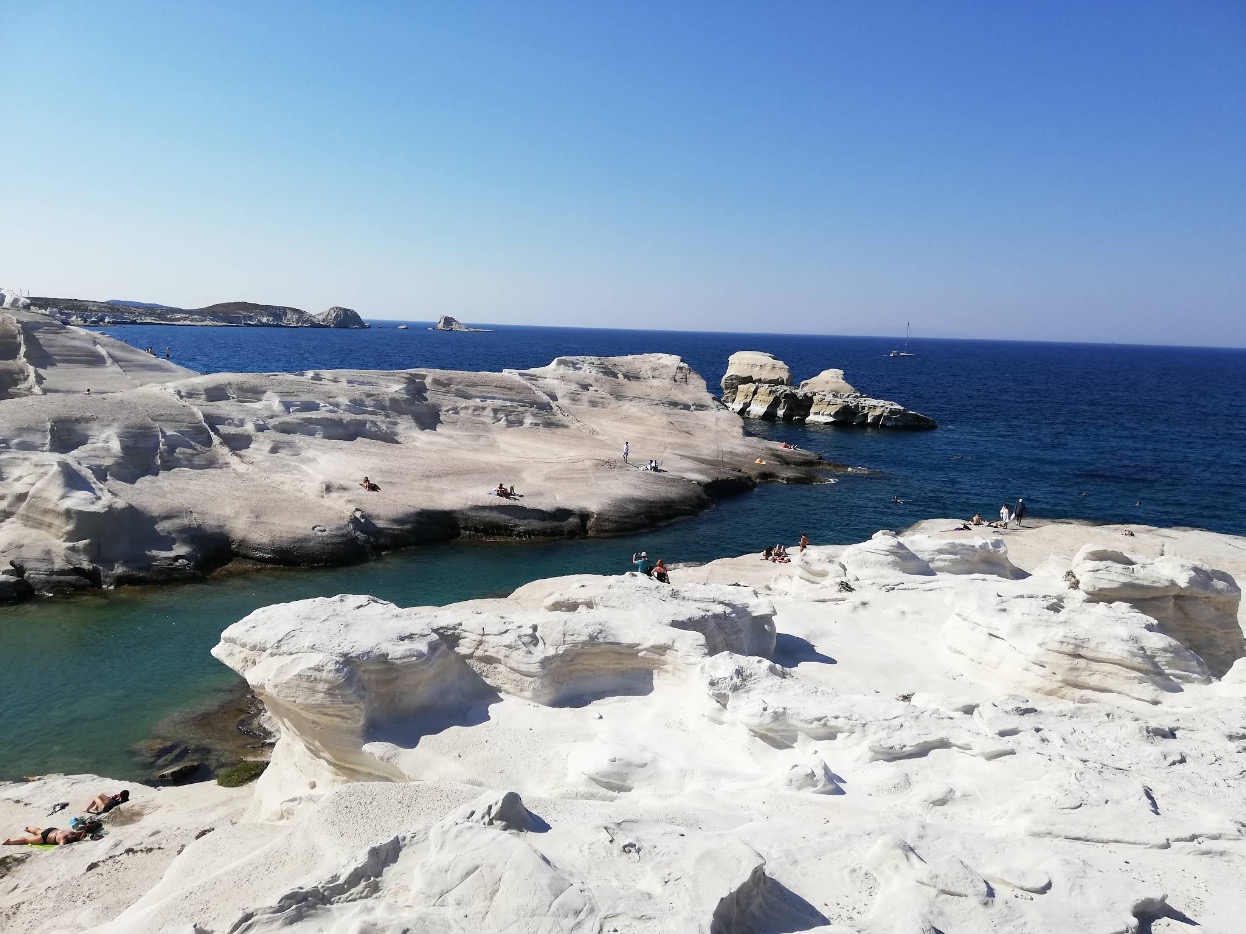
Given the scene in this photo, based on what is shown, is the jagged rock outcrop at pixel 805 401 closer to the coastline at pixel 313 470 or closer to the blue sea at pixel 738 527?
the blue sea at pixel 738 527

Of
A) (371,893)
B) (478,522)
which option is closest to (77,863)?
(371,893)

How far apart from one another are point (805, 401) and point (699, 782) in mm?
59555

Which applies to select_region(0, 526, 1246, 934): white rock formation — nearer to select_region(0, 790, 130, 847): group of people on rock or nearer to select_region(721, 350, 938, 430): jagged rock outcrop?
select_region(0, 790, 130, 847): group of people on rock

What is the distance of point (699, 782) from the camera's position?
416 inches

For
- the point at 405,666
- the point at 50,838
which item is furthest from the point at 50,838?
the point at 405,666

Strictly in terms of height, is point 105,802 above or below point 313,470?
below

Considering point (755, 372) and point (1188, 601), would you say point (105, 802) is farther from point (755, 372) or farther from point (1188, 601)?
point (755, 372)

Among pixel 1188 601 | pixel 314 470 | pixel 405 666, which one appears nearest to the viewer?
pixel 405 666

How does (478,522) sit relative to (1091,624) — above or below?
below

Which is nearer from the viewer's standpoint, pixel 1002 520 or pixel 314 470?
pixel 314 470

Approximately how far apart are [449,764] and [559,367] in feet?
147

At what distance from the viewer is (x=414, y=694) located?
12.4 m

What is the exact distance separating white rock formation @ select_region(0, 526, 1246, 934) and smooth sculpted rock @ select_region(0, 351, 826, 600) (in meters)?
13.7

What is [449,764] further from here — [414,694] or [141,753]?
[141,753]
